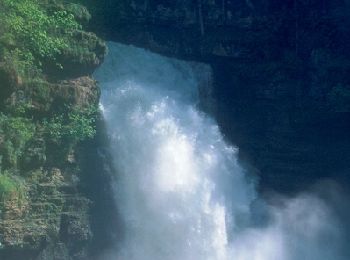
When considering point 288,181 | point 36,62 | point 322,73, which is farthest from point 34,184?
point 322,73

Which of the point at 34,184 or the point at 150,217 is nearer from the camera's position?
the point at 34,184

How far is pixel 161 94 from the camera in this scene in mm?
26156

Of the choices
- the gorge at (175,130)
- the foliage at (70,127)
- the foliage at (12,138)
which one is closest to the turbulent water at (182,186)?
the gorge at (175,130)

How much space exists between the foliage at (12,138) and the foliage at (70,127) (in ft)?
3.57

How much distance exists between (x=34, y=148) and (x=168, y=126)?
19.2 feet

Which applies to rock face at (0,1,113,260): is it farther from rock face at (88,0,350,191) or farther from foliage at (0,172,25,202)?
rock face at (88,0,350,191)

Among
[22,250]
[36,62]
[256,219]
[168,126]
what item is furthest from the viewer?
[256,219]

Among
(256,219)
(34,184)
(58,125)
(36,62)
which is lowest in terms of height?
(256,219)

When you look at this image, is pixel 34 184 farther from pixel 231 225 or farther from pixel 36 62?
pixel 231 225

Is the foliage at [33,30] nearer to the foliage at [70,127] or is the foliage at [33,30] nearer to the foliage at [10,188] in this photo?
the foliage at [70,127]

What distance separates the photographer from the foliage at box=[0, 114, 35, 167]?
67.6ft

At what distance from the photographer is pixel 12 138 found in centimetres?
2080

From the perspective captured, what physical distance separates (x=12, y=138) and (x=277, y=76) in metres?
12.4

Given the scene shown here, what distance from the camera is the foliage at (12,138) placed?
67.6ft
